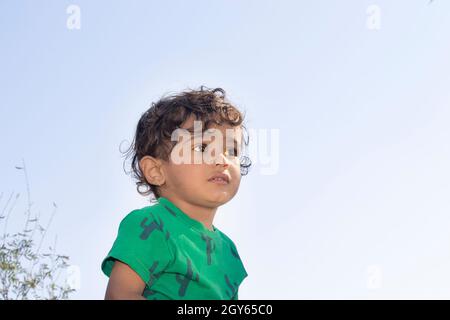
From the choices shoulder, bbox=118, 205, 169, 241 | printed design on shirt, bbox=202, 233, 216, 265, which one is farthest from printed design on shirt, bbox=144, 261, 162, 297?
printed design on shirt, bbox=202, 233, 216, 265

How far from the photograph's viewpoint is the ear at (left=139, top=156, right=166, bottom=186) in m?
2.82

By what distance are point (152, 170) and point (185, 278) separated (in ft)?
1.88

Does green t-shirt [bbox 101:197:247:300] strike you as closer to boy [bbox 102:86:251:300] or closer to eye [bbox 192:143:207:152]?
boy [bbox 102:86:251:300]

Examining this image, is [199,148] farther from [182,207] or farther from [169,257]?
[169,257]

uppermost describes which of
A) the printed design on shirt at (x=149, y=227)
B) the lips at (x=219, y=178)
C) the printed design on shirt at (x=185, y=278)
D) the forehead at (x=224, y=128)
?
the forehead at (x=224, y=128)

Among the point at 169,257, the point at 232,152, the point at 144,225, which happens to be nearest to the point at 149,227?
the point at 144,225

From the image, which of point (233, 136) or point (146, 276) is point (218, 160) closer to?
point (233, 136)

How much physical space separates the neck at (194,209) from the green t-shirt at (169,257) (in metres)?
0.04

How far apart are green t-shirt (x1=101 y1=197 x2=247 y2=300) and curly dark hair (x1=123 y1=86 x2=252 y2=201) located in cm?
32

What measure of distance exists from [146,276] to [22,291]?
285cm

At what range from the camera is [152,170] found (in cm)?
285

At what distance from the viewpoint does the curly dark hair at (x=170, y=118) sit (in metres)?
2.87

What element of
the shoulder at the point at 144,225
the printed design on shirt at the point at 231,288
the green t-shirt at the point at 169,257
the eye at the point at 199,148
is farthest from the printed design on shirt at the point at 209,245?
the eye at the point at 199,148

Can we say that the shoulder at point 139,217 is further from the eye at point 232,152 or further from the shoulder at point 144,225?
the eye at point 232,152
